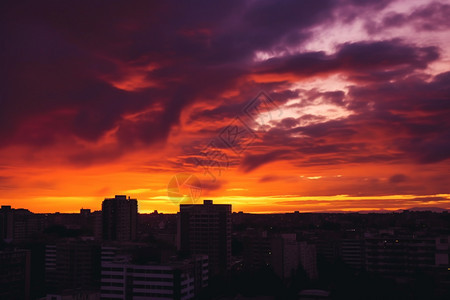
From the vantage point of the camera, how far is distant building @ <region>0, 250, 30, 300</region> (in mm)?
45250

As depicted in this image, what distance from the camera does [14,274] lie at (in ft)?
153

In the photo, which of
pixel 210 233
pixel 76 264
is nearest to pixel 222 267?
pixel 210 233

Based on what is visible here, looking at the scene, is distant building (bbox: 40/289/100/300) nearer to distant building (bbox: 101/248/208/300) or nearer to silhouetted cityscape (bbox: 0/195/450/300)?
silhouetted cityscape (bbox: 0/195/450/300)

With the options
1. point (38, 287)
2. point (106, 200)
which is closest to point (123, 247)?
point (38, 287)

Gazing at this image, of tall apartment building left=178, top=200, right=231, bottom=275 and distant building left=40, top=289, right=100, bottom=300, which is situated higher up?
tall apartment building left=178, top=200, right=231, bottom=275

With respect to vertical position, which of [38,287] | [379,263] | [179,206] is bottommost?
[38,287]

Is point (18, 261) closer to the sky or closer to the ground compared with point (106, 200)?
closer to the ground

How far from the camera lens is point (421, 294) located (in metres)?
37.9

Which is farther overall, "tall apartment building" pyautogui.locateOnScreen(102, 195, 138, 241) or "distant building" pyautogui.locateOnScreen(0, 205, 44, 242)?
"distant building" pyautogui.locateOnScreen(0, 205, 44, 242)

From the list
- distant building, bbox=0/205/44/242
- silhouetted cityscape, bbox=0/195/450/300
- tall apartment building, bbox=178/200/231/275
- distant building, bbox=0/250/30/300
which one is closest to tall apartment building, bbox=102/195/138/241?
silhouetted cityscape, bbox=0/195/450/300

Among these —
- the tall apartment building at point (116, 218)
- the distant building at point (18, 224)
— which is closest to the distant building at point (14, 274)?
the tall apartment building at point (116, 218)

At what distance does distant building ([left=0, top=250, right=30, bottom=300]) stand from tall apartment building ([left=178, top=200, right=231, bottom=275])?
21505mm

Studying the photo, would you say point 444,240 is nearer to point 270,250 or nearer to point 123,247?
point 270,250

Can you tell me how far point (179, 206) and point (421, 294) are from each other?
40.2m
